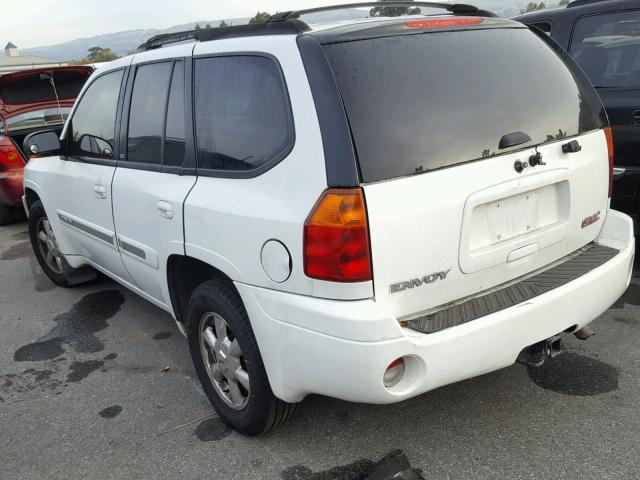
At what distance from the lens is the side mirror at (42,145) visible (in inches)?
158

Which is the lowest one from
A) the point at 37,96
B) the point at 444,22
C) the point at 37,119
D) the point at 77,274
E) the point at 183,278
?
the point at 77,274

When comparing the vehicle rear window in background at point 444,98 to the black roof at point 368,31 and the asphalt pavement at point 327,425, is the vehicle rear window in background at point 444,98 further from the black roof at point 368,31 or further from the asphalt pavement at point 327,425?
the asphalt pavement at point 327,425

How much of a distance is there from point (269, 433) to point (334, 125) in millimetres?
1534

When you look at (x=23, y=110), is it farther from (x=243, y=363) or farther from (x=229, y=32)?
(x=243, y=363)

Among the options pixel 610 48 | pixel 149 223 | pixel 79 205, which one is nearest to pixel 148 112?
pixel 149 223

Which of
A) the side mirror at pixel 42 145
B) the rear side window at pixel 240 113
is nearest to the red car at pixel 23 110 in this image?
the side mirror at pixel 42 145

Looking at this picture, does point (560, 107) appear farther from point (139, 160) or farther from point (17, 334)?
point (17, 334)

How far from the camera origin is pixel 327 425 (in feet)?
9.26

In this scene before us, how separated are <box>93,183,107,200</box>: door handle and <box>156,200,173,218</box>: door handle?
30.5 inches

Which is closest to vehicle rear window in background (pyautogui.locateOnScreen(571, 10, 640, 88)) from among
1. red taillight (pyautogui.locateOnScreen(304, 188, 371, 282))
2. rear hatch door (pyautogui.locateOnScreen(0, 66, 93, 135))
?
red taillight (pyautogui.locateOnScreen(304, 188, 371, 282))

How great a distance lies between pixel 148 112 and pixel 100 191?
683 millimetres

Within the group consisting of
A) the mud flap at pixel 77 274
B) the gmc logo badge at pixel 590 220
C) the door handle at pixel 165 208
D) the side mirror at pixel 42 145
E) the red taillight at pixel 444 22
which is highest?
the red taillight at pixel 444 22

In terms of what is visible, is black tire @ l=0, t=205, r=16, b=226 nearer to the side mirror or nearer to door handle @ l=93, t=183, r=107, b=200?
the side mirror

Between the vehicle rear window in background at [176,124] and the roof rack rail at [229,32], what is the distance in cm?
20
